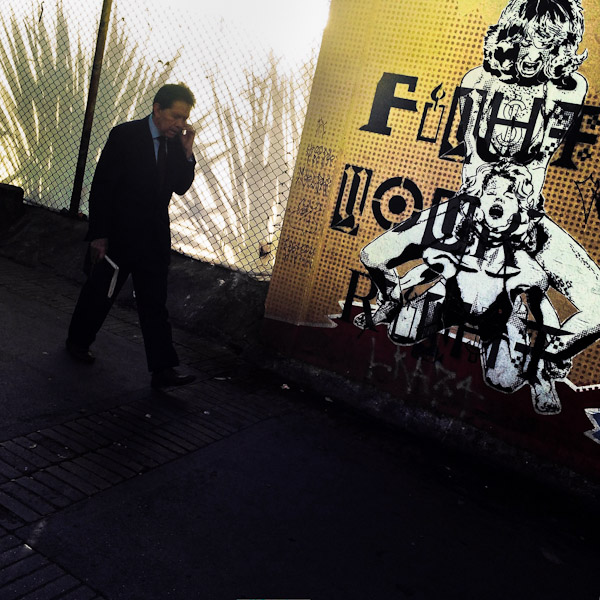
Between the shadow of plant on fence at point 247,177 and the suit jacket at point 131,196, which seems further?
the shadow of plant on fence at point 247,177

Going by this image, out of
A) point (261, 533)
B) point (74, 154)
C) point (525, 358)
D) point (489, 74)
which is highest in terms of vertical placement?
point (489, 74)

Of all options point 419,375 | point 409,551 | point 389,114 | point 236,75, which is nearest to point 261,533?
point 409,551

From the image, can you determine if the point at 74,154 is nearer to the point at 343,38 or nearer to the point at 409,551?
the point at 343,38

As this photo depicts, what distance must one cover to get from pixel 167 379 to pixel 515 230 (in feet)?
8.87

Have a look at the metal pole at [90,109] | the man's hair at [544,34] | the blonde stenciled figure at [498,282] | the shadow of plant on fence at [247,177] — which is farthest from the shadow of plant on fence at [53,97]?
the blonde stenciled figure at [498,282]

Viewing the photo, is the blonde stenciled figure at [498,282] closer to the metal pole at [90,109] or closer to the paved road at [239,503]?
the paved road at [239,503]

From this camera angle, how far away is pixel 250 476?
384 centimetres

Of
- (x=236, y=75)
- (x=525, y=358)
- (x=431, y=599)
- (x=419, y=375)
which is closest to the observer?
(x=431, y=599)

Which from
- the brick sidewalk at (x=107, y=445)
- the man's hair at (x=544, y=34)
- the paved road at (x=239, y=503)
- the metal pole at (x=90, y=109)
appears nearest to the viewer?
the brick sidewalk at (x=107, y=445)

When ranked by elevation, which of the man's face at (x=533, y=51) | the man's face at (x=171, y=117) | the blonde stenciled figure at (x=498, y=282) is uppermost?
the man's face at (x=533, y=51)

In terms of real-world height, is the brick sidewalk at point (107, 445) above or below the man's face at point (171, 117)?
below

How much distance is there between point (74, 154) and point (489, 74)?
5.00 meters

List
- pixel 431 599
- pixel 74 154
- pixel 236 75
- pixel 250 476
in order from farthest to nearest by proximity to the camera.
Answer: pixel 74 154
pixel 236 75
pixel 250 476
pixel 431 599

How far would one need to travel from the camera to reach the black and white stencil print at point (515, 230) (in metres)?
4.46
